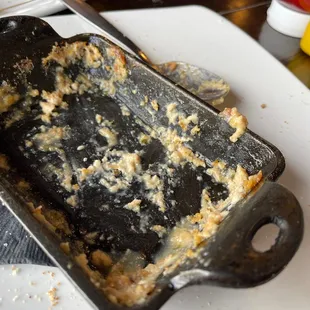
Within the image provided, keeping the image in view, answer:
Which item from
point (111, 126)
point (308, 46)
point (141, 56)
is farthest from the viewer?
point (308, 46)

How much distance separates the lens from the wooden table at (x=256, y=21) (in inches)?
48.6

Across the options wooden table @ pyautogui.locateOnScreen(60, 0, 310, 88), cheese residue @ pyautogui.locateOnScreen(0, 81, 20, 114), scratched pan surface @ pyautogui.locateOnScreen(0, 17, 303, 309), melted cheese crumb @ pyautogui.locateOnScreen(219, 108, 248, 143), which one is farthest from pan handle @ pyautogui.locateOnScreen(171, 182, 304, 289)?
wooden table @ pyautogui.locateOnScreen(60, 0, 310, 88)

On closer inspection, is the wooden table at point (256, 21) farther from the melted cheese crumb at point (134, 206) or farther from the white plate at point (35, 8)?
the melted cheese crumb at point (134, 206)

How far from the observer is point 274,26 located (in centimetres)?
132

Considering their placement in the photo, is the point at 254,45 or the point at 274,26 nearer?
the point at 254,45

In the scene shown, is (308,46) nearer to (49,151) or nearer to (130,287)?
(49,151)

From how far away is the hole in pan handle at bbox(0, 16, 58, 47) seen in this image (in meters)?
0.81

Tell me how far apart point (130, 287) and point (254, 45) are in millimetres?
647

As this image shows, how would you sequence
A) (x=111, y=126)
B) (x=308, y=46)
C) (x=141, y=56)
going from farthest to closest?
(x=308, y=46), (x=141, y=56), (x=111, y=126)

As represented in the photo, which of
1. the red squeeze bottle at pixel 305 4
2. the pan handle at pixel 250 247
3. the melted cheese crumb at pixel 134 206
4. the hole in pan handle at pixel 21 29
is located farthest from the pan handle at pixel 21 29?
the red squeeze bottle at pixel 305 4

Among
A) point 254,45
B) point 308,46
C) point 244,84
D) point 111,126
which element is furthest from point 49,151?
point 308,46

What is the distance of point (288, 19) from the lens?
1.28 metres

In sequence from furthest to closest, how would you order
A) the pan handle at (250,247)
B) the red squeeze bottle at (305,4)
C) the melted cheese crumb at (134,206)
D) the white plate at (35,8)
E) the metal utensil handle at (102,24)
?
the red squeeze bottle at (305,4)
the white plate at (35,8)
the metal utensil handle at (102,24)
the melted cheese crumb at (134,206)
the pan handle at (250,247)

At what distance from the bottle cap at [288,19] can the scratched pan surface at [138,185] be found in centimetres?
60
